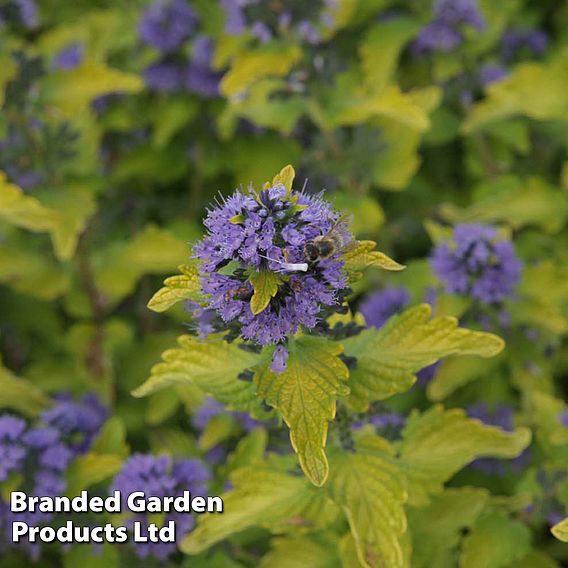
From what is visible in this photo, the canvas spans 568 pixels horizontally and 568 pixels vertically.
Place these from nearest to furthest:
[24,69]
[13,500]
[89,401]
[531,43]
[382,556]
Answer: [382,556]
[13,500]
[24,69]
[89,401]
[531,43]

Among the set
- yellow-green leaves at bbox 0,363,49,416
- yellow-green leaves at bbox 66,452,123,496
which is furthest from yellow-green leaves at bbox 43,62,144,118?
yellow-green leaves at bbox 66,452,123,496

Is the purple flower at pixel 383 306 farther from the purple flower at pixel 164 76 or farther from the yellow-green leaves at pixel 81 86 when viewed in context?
the purple flower at pixel 164 76

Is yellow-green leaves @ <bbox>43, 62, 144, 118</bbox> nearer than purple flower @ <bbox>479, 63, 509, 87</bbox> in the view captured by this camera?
Yes

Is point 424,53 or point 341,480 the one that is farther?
point 424,53

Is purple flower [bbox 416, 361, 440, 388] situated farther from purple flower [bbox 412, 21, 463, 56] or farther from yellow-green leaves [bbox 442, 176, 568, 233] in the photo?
purple flower [bbox 412, 21, 463, 56]

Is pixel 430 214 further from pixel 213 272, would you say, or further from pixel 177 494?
pixel 213 272

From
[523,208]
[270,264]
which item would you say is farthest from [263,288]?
[523,208]

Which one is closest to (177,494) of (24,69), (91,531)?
(91,531)

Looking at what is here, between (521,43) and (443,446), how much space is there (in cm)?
270

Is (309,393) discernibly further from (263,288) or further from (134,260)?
(134,260)

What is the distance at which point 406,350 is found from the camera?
6.12 feet

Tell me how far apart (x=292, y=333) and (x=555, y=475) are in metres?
1.26

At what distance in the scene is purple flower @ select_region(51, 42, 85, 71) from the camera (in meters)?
3.77

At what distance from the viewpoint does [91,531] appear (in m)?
2.50
